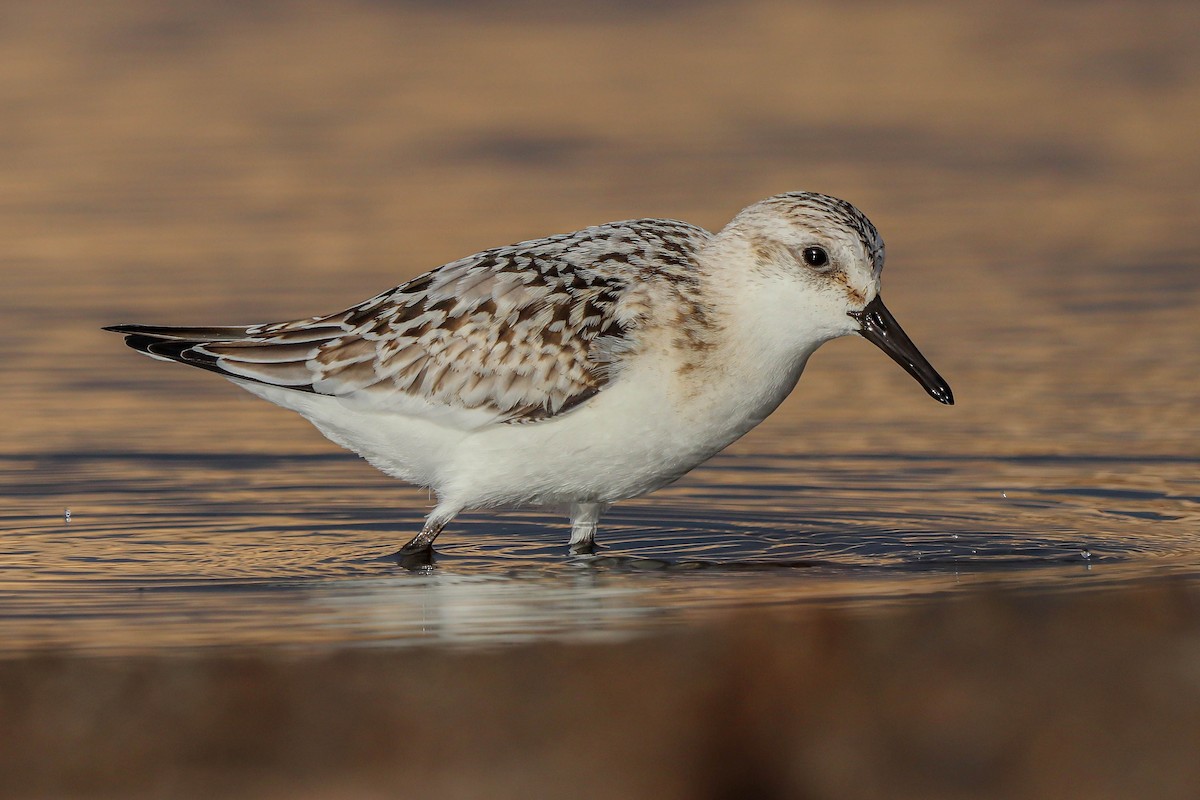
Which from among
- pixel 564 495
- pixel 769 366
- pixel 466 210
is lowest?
pixel 564 495

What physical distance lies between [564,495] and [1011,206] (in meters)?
9.74

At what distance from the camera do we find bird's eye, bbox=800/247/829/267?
29.3 ft

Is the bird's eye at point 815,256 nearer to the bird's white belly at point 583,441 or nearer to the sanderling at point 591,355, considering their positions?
the sanderling at point 591,355

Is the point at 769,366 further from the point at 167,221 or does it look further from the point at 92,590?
the point at 167,221

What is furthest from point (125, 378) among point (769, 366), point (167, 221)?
point (769, 366)

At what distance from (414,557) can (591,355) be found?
4.59 feet

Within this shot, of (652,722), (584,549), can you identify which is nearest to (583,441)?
(584,549)

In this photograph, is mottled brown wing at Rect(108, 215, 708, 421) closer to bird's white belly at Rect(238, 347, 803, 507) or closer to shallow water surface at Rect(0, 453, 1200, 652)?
bird's white belly at Rect(238, 347, 803, 507)

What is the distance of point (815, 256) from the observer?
8.93 meters

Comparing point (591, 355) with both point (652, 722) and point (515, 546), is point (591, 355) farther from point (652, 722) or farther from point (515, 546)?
point (652, 722)

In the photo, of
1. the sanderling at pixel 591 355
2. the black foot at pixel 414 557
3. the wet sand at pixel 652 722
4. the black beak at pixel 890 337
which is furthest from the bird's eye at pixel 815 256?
the wet sand at pixel 652 722

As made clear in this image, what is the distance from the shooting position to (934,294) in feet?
48.2

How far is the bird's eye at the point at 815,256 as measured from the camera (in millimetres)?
8922

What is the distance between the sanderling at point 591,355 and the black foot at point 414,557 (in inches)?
0.7
